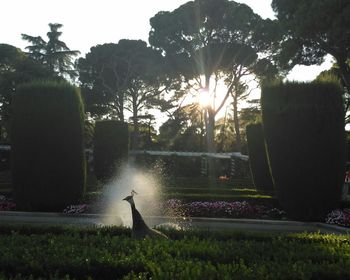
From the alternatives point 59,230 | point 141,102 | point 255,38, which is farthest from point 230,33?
point 59,230

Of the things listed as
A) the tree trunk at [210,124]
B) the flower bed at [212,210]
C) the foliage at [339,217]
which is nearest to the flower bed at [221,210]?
the flower bed at [212,210]

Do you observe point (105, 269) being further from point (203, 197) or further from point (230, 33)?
point (230, 33)

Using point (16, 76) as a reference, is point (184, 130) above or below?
below

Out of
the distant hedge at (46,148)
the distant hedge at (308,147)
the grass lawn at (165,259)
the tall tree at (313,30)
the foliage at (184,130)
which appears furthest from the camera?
the foliage at (184,130)

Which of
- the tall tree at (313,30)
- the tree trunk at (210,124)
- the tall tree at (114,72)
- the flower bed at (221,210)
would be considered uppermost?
the tall tree at (114,72)

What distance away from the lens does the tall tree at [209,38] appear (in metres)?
37.5

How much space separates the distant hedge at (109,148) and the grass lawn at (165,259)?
1800 centimetres

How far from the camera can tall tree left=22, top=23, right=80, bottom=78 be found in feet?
139

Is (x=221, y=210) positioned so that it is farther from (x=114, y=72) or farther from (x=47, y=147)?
(x=114, y=72)

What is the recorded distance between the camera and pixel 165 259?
15.8 ft

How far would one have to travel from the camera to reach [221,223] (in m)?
12.1

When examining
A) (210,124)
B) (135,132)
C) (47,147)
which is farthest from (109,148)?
(135,132)

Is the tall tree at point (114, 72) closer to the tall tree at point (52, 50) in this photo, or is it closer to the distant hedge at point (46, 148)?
the tall tree at point (52, 50)

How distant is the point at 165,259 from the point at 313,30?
21.9 metres
